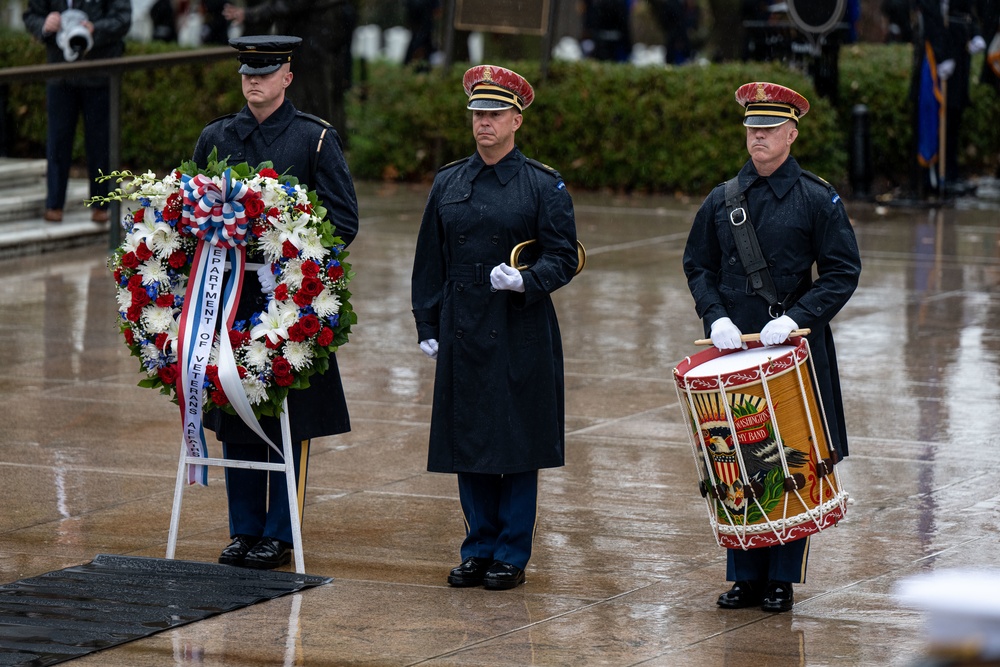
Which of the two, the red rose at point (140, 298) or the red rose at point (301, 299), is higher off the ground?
the red rose at point (301, 299)

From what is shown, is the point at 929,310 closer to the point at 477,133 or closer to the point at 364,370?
the point at 364,370

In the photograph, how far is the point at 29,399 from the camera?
8.82 meters

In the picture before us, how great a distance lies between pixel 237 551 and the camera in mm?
6062

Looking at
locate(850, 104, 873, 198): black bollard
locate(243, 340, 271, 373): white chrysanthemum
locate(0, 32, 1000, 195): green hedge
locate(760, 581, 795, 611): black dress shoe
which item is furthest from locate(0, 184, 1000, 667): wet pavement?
locate(0, 32, 1000, 195): green hedge

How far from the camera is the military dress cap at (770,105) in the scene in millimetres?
5617

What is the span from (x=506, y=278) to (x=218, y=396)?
43.5 inches

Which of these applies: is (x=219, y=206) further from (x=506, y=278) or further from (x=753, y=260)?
(x=753, y=260)

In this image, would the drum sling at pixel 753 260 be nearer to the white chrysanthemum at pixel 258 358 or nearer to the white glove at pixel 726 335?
the white glove at pixel 726 335

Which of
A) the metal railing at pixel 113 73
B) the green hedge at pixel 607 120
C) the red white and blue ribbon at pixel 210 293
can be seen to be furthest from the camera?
the green hedge at pixel 607 120

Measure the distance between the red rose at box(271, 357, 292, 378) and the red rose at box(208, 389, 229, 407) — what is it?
0.20m

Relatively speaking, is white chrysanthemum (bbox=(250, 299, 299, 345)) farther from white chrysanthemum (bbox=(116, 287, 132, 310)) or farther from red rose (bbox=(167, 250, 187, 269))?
white chrysanthemum (bbox=(116, 287, 132, 310))

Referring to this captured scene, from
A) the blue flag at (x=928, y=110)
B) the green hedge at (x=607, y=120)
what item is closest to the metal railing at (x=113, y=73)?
the green hedge at (x=607, y=120)

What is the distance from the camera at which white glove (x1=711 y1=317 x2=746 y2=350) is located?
17.9 feet

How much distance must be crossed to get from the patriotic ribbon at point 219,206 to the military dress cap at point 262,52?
59cm
